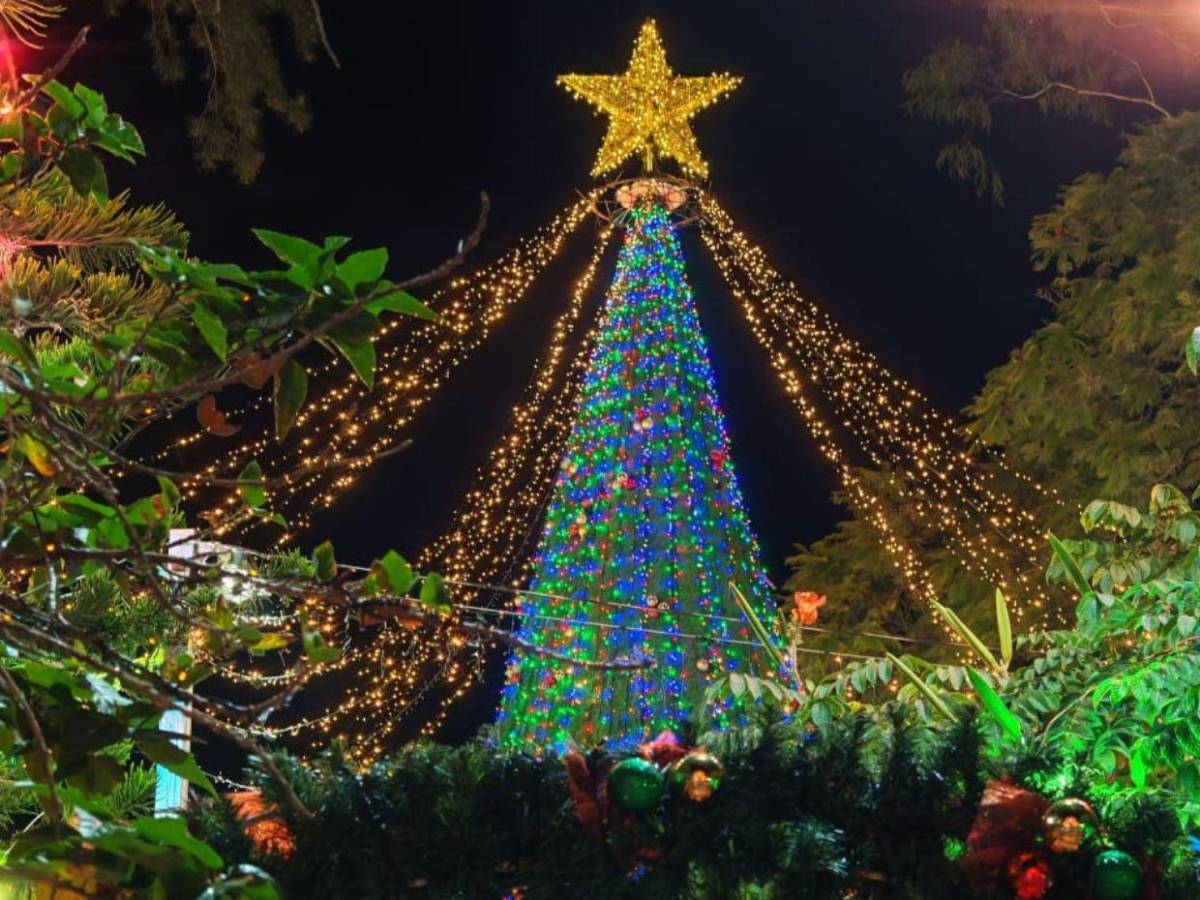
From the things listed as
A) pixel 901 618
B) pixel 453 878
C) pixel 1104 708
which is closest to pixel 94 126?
pixel 453 878

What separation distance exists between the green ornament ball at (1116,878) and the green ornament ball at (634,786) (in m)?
0.47

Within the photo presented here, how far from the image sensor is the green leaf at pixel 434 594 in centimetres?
106

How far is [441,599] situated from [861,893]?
0.65 metres

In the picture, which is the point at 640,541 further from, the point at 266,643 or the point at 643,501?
the point at 266,643

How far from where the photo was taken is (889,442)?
37.7ft

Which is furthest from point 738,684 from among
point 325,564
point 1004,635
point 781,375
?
point 781,375

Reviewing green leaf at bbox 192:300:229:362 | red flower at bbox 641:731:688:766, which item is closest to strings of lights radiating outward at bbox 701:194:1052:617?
red flower at bbox 641:731:688:766

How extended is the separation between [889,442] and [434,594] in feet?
35.3

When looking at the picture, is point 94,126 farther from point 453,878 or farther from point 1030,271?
point 1030,271

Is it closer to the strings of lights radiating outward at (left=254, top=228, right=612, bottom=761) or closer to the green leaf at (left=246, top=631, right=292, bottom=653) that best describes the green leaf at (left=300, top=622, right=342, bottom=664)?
the green leaf at (left=246, top=631, right=292, bottom=653)

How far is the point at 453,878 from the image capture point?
1.36 metres

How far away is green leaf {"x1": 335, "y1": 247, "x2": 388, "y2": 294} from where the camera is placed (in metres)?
1.06

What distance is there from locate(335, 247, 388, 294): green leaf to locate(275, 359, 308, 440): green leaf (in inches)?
5.4

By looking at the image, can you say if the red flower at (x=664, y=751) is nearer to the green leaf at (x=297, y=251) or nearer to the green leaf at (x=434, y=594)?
the green leaf at (x=434, y=594)
